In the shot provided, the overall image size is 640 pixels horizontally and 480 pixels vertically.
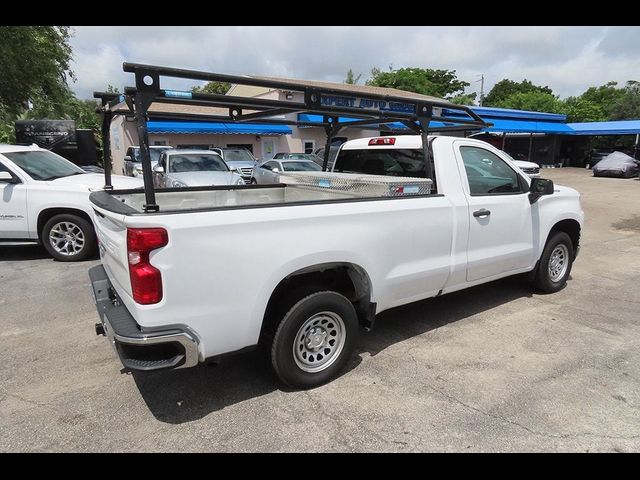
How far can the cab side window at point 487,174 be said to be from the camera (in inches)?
171

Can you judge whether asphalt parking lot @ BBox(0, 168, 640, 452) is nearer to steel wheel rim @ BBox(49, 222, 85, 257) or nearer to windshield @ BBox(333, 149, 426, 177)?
windshield @ BBox(333, 149, 426, 177)

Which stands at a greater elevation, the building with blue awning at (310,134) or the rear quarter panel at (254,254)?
the building with blue awning at (310,134)

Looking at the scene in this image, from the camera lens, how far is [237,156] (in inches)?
744

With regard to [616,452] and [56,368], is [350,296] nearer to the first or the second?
[616,452]

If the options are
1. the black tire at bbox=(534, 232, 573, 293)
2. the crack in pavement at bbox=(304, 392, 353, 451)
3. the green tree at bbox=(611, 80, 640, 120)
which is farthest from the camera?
the green tree at bbox=(611, 80, 640, 120)

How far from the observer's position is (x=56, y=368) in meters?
3.72

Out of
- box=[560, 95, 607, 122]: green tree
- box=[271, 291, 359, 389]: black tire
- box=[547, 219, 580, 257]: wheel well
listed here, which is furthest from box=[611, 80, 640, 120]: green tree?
box=[271, 291, 359, 389]: black tire

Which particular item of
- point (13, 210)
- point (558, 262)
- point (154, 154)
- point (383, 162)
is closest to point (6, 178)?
point (13, 210)

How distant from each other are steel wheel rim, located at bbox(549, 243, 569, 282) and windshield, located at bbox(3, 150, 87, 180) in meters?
7.50

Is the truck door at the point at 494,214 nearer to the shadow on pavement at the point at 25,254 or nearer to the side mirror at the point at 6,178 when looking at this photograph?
the shadow on pavement at the point at 25,254

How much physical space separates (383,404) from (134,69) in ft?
8.99

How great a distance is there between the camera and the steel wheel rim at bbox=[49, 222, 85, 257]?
6.91 meters

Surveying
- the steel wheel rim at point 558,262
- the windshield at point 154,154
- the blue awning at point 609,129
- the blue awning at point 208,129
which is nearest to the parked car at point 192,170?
the windshield at point 154,154

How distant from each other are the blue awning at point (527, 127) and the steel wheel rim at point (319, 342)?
2652cm
